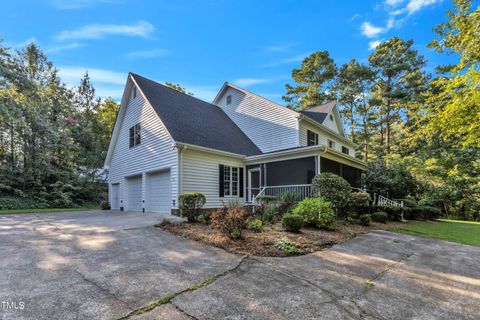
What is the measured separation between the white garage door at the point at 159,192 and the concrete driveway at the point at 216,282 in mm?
5440

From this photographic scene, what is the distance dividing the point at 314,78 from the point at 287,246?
26.3 metres

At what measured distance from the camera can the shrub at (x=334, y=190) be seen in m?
9.46

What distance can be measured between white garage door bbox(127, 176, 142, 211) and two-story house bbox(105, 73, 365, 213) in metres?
0.05

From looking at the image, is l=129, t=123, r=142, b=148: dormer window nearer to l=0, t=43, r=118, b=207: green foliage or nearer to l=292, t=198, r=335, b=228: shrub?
l=0, t=43, r=118, b=207: green foliage

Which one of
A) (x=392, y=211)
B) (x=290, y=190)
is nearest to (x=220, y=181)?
(x=290, y=190)

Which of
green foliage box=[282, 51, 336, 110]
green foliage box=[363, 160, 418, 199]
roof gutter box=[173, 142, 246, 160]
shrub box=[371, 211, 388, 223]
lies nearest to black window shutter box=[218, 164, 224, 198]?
roof gutter box=[173, 142, 246, 160]

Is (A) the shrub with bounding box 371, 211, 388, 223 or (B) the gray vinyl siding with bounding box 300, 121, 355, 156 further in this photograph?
(B) the gray vinyl siding with bounding box 300, 121, 355, 156

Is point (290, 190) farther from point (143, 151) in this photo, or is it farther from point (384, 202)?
point (143, 151)

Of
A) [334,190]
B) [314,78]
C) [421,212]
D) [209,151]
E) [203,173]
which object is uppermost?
[314,78]

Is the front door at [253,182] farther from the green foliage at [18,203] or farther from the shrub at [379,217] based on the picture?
the green foliage at [18,203]

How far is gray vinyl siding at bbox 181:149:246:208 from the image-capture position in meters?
10.9

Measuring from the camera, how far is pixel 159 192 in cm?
1208

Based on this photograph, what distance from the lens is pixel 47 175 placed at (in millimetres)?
17344

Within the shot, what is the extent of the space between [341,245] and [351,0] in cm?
1187
